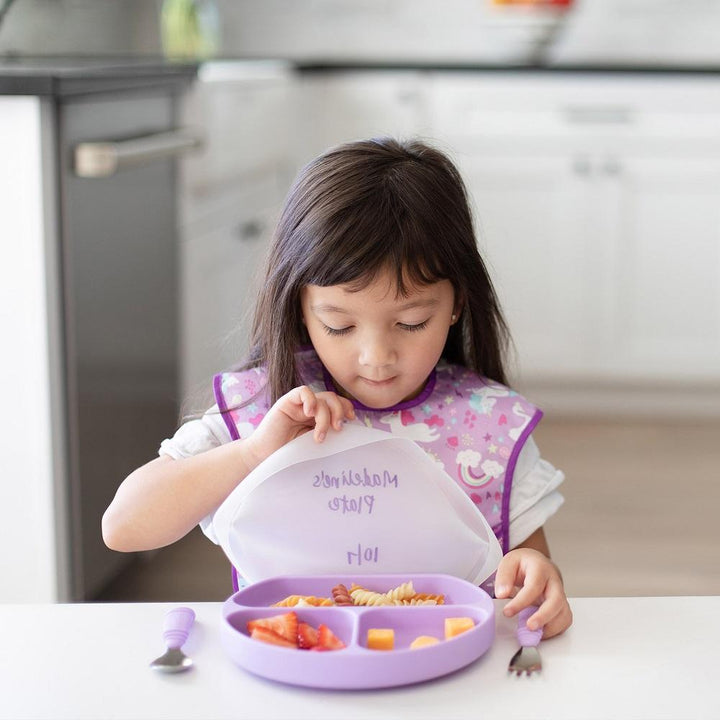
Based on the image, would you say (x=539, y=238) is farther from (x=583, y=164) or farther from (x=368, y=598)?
(x=368, y=598)

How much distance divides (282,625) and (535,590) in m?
0.19

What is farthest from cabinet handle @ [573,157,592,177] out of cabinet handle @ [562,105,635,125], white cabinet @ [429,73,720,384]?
cabinet handle @ [562,105,635,125]

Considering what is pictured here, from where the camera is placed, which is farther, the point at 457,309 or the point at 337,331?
the point at 457,309

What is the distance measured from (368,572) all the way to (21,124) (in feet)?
3.19

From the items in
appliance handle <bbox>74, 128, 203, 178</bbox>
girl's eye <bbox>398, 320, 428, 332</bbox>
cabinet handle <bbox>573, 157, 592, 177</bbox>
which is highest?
appliance handle <bbox>74, 128, 203, 178</bbox>

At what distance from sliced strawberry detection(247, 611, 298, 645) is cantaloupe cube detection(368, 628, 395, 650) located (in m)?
0.05

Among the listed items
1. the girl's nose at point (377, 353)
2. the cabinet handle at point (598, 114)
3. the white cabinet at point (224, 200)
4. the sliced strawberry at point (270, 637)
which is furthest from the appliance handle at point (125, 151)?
the cabinet handle at point (598, 114)

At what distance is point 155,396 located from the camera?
91.4 inches

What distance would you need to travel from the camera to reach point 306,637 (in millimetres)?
714

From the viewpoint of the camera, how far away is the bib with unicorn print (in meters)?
1.16

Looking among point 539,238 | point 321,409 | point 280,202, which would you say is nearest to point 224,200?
point 280,202

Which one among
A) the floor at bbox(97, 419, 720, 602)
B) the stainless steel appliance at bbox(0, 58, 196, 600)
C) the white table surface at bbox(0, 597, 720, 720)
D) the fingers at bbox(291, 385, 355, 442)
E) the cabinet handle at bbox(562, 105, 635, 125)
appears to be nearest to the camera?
the white table surface at bbox(0, 597, 720, 720)

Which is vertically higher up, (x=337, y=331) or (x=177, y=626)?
(x=337, y=331)

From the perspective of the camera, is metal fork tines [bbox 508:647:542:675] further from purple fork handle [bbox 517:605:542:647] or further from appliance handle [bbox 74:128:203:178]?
appliance handle [bbox 74:128:203:178]
